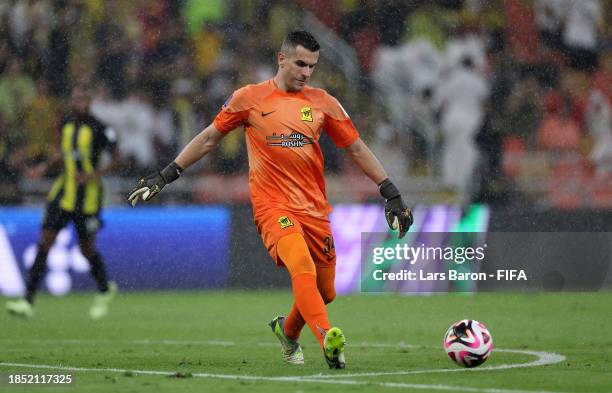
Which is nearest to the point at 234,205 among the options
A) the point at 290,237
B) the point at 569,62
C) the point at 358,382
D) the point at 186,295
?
the point at 186,295

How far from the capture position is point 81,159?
13766mm

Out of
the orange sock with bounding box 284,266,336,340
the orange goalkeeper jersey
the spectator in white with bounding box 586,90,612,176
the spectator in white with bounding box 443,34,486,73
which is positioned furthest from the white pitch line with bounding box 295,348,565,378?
the spectator in white with bounding box 443,34,486,73

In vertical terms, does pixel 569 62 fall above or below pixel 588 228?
above

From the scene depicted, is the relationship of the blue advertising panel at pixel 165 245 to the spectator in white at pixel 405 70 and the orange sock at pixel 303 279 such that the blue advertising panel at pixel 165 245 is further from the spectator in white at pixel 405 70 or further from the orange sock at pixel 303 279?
the orange sock at pixel 303 279

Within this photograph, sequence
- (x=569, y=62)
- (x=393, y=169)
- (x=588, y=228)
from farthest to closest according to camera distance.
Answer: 1. (x=569, y=62)
2. (x=393, y=169)
3. (x=588, y=228)

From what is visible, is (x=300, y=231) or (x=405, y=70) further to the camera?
(x=405, y=70)

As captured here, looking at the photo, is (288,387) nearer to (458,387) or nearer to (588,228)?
(458,387)

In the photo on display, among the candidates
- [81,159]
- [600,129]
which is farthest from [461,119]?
[81,159]

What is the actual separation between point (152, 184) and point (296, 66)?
1167 mm

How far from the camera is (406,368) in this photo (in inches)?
305

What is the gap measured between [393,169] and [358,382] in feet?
32.6

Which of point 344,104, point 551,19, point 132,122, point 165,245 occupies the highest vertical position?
point 551,19

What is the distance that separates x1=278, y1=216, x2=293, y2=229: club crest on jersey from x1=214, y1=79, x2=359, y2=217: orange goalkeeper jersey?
0.31 feet

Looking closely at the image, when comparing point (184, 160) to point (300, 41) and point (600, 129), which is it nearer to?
point (300, 41)
